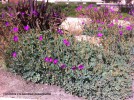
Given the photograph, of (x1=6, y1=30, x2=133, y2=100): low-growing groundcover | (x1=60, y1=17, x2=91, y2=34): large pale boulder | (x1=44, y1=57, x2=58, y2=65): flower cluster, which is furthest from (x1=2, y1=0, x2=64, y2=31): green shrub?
(x1=44, y1=57, x2=58, y2=65): flower cluster

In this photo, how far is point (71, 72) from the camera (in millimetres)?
5328

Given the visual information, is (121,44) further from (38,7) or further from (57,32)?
(38,7)

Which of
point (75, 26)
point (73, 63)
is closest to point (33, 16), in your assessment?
point (75, 26)

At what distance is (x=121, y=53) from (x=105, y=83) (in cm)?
167

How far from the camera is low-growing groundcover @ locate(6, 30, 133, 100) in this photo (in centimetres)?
518

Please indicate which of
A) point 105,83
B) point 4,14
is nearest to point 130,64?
point 105,83

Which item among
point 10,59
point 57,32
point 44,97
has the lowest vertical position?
point 44,97

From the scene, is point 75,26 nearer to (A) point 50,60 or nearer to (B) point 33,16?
(B) point 33,16

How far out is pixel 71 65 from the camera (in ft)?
18.1

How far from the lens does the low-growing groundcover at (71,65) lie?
518cm

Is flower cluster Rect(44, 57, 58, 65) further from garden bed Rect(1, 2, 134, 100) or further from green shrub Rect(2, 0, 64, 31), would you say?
green shrub Rect(2, 0, 64, 31)

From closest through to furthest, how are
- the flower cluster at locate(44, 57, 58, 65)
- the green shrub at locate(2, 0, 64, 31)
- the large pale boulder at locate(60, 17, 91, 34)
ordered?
1. the flower cluster at locate(44, 57, 58, 65)
2. the green shrub at locate(2, 0, 64, 31)
3. the large pale boulder at locate(60, 17, 91, 34)

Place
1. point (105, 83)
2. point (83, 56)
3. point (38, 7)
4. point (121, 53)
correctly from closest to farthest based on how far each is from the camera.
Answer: point (105, 83)
point (83, 56)
point (121, 53)
point (38, 7)

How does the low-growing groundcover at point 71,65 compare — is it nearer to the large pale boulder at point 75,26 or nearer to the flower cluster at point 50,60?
the flower cluster at point 50,60
